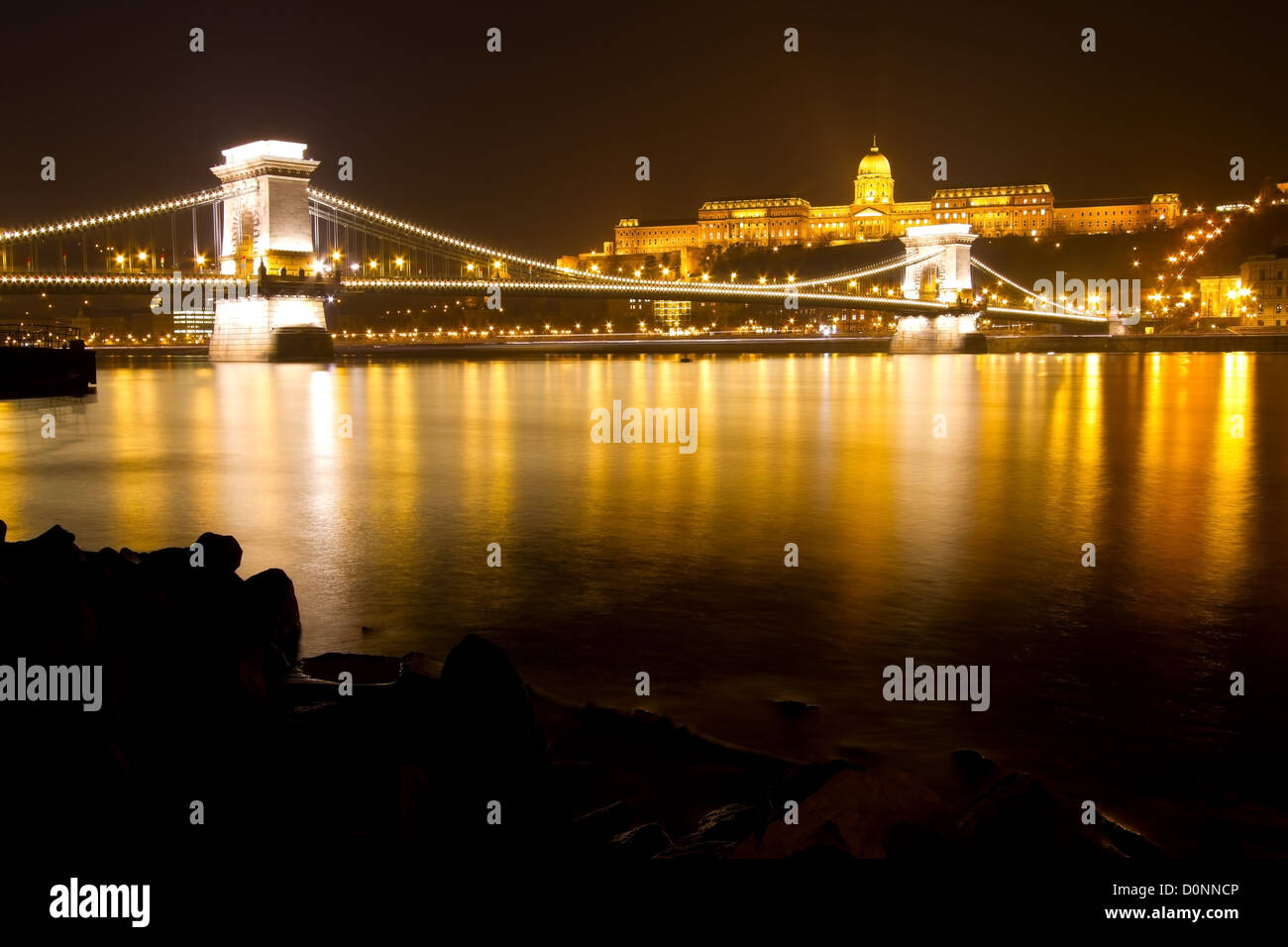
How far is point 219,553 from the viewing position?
586 centimetres

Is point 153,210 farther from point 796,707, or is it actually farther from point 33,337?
point 796,707

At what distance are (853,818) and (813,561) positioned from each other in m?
5.19

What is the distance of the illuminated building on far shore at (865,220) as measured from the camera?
144000 mm

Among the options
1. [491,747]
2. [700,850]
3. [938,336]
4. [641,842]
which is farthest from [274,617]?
[938,336]

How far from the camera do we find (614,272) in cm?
13525

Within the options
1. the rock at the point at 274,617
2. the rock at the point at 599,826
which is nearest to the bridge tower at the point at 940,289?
the rock at the point at 274,617

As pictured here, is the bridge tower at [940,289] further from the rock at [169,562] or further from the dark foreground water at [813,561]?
the rock at [169,562]

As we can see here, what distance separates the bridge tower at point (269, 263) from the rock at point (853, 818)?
5286cm

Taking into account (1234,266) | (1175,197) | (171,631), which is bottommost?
(171,631)

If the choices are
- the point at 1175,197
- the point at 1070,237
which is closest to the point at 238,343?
the point at 1070,237

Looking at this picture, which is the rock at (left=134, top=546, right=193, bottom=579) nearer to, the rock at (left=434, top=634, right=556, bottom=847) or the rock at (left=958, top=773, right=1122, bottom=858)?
the rock at (left=434, top=634, right=556, bottom=847)

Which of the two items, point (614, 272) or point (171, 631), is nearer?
point (171, 631)
